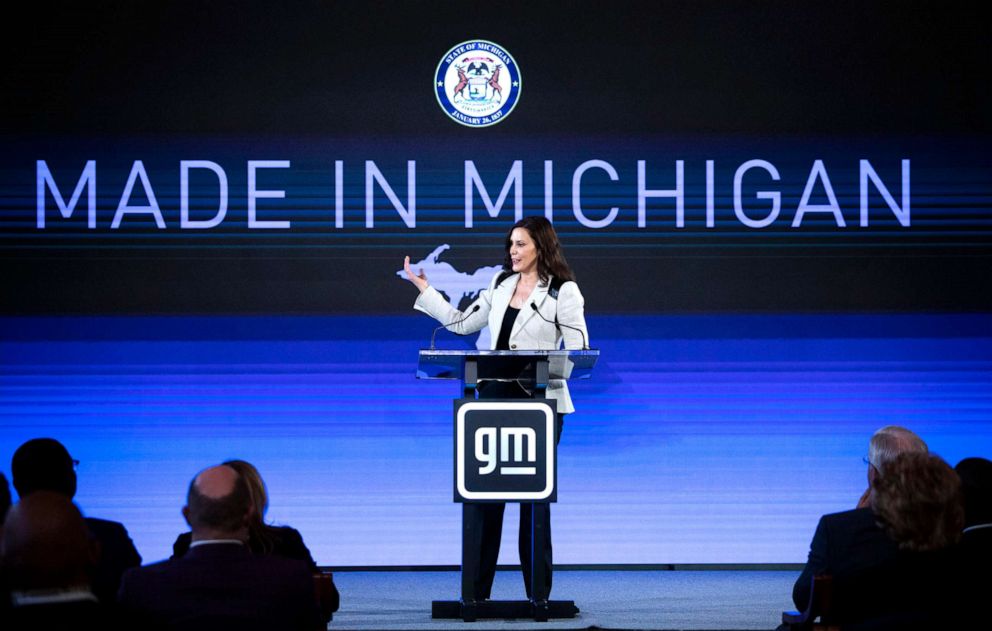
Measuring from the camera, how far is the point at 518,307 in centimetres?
488

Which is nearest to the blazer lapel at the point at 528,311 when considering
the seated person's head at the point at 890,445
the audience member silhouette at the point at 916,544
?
the seated person's head at the point at 890,445

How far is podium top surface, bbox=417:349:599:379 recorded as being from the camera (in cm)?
425

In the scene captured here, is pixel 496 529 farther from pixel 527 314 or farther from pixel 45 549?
pixel 45 549

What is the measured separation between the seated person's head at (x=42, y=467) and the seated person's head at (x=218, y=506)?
0.94 metres

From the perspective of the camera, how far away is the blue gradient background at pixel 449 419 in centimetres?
616

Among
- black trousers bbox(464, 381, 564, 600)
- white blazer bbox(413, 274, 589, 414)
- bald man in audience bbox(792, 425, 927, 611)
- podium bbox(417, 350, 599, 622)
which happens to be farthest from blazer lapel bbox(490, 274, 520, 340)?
bald man in audience bbox(792, 425, 927, 611)

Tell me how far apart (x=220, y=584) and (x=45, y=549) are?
447 millimetres

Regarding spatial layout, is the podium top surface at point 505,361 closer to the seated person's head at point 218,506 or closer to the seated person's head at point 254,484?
the seated person's head at point 254,484

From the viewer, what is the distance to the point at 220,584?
245 cm

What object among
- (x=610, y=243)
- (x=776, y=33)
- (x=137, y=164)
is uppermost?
(x=776, y=33)

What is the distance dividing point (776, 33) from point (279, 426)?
10.3 ft

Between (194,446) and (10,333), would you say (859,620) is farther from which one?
(10,333)

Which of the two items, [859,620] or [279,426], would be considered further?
[279,426]

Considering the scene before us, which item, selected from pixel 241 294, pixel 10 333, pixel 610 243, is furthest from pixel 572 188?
pixel 10 333
